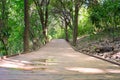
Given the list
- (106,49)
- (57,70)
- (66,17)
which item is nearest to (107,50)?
(106,49)

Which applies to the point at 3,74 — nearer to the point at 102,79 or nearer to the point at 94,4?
the point at 102,79

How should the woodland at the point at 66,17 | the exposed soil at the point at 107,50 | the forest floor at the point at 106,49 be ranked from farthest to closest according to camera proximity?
1. the woodland at the point at 66,17
2. the exposed soil at the point at 107,50
3. the forest floor at the point at 106,49

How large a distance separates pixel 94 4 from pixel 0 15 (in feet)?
35.7

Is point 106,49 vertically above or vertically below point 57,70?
below

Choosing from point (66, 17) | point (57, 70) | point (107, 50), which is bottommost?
point (107, 50)

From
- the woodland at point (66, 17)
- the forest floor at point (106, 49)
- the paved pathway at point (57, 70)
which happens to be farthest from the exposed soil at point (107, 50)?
the paved pathway at point (57, 70)

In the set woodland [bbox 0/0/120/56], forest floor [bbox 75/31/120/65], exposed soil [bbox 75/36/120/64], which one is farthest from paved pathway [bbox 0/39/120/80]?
woodland [bbox 0/0/120/56]

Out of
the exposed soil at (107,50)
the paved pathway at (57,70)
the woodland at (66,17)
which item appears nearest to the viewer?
the paved pathway at (57,70)

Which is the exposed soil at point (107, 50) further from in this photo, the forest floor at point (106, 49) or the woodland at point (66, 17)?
the woodland at point (66, 17)

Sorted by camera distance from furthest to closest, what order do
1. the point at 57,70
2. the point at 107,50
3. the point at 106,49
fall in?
the point at 106,49 → the point at 107,50 → the point at 57,70

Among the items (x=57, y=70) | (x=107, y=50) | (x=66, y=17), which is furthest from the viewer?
(x=66, y=17)

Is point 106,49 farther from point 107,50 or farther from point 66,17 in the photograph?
point 66,17

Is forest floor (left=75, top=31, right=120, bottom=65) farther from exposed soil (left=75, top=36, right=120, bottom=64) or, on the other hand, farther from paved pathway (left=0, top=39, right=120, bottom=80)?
paved pathway (left=0, top=39, right=120, bottom=80)

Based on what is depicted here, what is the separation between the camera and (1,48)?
37594mm
